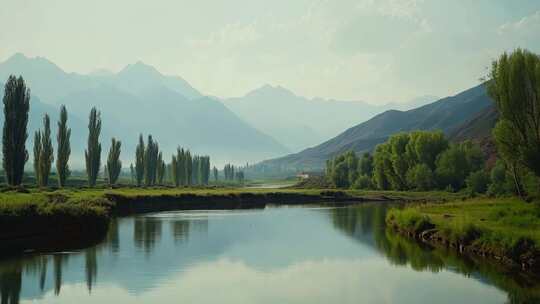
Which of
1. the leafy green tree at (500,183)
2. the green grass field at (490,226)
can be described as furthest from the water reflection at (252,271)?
the leafy green tree at (500,183)

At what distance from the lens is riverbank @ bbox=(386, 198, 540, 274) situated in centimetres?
3216

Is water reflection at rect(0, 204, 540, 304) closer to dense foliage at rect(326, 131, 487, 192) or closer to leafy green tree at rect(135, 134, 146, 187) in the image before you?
dense foliage at rect(326, 131, 487, 192)

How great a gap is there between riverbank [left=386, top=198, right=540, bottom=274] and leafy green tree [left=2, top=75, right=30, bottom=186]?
44.0 m

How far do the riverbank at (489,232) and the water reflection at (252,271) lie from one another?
1360 mm

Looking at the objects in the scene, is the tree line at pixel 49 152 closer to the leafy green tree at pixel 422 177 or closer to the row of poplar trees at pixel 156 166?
the row of poplar trees at pixel 156 166

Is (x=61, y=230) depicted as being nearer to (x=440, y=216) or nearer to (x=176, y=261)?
(x=176, y=261)

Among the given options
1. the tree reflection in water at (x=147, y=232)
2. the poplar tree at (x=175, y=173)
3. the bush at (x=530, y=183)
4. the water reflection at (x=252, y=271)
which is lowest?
the water reflection at (x=252, y=271)

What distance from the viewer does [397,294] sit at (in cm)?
2802

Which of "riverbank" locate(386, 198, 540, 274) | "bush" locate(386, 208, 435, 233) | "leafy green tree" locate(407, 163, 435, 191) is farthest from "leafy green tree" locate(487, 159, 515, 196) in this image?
"riverbank" locate(386, 198, 540, 274)

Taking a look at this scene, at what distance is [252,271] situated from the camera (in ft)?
113

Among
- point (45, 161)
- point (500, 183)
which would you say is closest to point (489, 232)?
point (500, 183)

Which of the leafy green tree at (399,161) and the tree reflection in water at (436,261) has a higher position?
the leafy green tree at (399,161)

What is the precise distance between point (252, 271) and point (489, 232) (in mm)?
15236

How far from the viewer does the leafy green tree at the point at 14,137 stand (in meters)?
69.4
